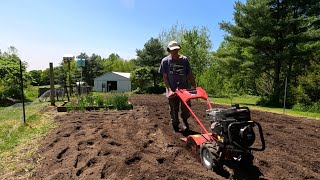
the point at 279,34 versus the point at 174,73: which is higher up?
the point at 279,34

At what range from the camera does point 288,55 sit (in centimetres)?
2156

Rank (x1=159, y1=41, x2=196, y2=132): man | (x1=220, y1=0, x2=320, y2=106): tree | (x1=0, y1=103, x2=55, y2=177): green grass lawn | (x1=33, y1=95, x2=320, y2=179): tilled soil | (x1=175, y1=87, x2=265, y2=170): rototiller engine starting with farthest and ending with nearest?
(x1=220, y1=0, x2=320, y2=106): tree, (x1=159, y1=41, x2=196, y2=132): man, (x1=0, y1=103, x2=55, y2=177): green grass lawn, (x1=33, y1=95, x2=320, y2=179): tilled soil, (x1=175, y1=87, x2=265, y2=170): rototiller engine

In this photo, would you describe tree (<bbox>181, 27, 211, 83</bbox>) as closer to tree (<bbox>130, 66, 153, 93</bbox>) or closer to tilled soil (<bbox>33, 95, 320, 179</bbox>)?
tree (<bbox>130, 66, 153, 93</bbox>)

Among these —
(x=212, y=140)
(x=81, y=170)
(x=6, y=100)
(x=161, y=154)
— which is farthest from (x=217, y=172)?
(x=6, y=100)

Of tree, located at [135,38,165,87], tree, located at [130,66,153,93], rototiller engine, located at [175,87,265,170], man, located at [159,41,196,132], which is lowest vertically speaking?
rototiller engine, located at [175,87,265,170]

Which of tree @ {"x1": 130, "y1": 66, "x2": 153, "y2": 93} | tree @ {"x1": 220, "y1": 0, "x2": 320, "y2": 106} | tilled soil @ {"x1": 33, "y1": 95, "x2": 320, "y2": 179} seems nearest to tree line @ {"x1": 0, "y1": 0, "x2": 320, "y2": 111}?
tree @ {"x1": 220, "y1": 0, "x2": 320, "y2": 106}

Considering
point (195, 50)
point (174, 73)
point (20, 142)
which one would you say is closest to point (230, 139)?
point (174, 73)

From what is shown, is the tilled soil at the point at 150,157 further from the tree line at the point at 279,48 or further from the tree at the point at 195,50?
the tree at the point at 195,50

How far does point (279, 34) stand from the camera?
22.9 meters

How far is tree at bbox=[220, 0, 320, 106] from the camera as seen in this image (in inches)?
858

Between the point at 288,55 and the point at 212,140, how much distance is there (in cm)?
1830

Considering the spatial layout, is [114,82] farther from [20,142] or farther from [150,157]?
[150,157]

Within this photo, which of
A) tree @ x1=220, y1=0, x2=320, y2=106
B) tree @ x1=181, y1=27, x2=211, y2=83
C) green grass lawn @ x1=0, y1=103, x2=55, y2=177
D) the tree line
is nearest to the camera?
green grass lawn @ x1=0, y1=103, x2=55, y2=177

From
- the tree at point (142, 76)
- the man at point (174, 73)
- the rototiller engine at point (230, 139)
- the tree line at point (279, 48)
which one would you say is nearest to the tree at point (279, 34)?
the tree line at point (279, 48)
